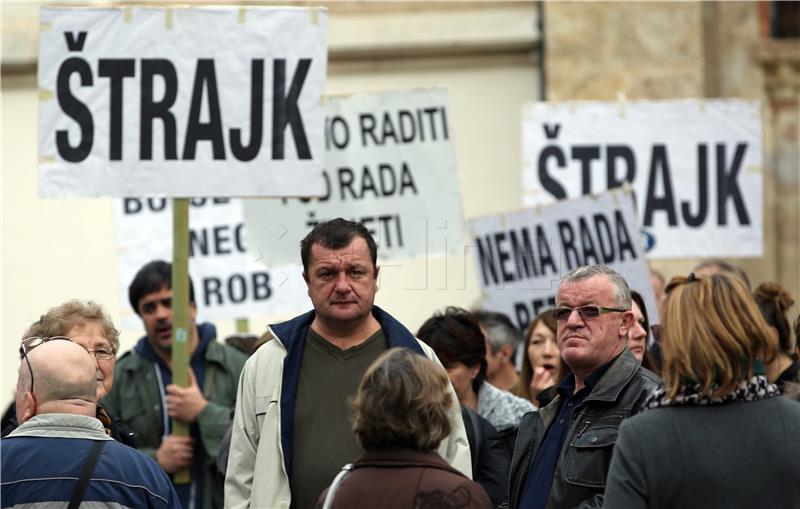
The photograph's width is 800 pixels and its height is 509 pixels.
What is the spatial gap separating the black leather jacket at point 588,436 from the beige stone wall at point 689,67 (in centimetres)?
737

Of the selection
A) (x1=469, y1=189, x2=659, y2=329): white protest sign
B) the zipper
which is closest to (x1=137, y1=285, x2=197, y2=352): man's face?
(x1=469, y1=189, x2=659, y2=329): white protest sign

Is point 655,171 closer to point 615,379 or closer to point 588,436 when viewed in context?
point 615,379

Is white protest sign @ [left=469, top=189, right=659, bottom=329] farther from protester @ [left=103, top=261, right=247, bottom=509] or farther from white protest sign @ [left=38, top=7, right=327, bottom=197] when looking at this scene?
white protest sign @ [left=38, top=7, right=327, bottom=197]

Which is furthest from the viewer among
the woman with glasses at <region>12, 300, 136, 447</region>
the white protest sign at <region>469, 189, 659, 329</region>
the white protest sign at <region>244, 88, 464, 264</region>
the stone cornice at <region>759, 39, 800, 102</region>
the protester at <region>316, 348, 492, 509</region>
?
the stone cornice at <region>759, 39, 800, 102</region>

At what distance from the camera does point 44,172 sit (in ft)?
22.6

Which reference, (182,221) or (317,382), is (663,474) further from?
(182,221)

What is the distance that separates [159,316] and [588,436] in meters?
3.10

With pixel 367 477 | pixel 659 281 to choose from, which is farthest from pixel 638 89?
pixel 367 477

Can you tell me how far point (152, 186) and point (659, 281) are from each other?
3224 mm

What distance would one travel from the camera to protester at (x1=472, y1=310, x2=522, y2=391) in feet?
24.1

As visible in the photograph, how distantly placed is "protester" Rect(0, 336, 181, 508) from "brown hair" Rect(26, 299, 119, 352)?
0.94m

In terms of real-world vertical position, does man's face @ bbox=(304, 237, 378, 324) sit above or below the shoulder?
above

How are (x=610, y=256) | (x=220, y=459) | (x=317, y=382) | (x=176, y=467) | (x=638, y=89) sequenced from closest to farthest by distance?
(x=317, y=382) < (x=220, y=459) < (x=176, y=467) < (x=610, y=256) < (x=638, y=89)

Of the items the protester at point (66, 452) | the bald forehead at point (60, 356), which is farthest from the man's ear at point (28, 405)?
the bald forehead at point (60, 356)
